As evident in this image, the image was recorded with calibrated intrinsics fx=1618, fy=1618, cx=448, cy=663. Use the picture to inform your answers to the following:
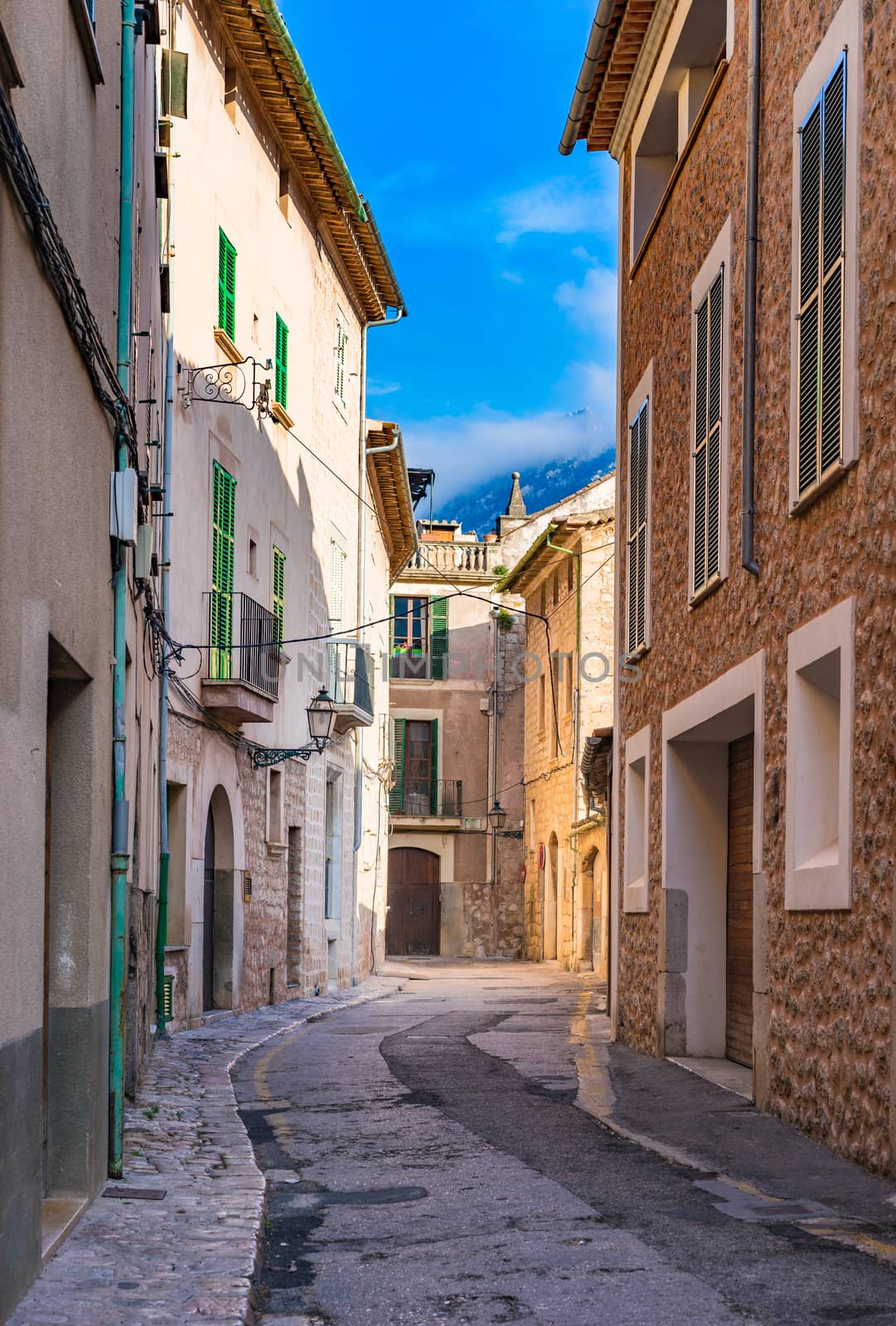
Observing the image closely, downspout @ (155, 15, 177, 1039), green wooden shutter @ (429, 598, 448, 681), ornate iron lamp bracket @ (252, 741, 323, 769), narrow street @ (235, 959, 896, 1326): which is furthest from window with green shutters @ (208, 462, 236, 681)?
green wooden shutter @ (429, 598, 448, 681)

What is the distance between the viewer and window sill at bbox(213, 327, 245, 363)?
17.3 meters

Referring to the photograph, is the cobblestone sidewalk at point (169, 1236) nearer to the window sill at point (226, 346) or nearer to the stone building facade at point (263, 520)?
the stone building facade at point (263, 520)

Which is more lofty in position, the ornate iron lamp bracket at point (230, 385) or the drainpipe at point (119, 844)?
the ornate iron lamp bracket at point (230, 385)

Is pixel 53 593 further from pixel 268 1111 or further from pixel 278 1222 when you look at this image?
pixel 268 1111

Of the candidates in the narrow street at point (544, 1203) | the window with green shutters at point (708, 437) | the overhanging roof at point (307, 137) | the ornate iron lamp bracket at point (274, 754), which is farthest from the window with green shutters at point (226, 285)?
the narrow street at point (544, 1203)

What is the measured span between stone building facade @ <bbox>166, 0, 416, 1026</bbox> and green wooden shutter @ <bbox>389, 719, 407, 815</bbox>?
14.5 m

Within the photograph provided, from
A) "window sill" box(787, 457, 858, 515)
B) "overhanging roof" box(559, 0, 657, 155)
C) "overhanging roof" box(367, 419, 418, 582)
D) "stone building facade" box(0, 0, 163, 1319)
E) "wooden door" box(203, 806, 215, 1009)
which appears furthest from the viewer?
"overhanging roof" box(367, 419, 418, 582)

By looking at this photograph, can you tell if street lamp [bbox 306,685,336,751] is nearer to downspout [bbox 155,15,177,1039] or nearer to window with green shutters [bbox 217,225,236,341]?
window with green shutters [bbox 217,225,236,341]

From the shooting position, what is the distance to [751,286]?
1045 centimetres

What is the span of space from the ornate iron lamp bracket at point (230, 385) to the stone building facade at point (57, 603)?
731cm

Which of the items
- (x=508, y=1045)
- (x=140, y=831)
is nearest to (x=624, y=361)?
(x=508, y=1045)

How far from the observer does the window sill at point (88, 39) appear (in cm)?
567

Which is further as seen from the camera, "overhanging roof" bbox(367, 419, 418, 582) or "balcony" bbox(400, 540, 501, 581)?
"balcony" bbox(400, 540, 501, 581)

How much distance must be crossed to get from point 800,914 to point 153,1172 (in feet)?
12.5
